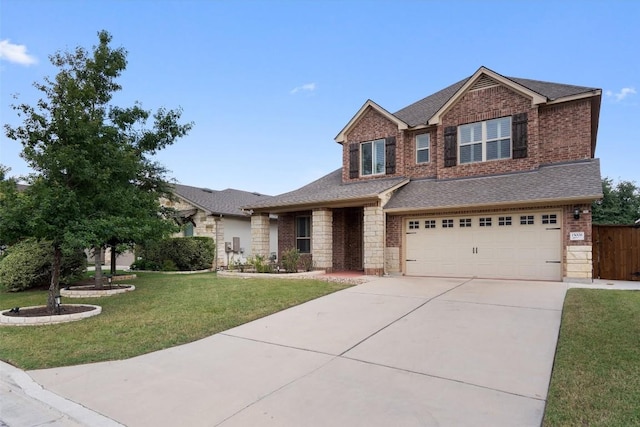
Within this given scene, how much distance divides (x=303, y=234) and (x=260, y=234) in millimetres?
1975

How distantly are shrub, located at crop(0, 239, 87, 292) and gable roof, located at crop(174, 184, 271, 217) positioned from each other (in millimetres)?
7912

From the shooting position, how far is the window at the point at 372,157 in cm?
1577

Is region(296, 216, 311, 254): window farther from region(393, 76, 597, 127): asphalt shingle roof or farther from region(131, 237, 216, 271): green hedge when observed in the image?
region(393, 76, 597, 127): asphalt shingle roof

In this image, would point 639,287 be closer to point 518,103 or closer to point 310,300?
point 518,103

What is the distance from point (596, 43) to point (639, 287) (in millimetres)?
7990

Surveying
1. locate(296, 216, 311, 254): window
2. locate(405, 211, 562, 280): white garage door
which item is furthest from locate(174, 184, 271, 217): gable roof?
locate(405, 211, 562, 280): white garage door

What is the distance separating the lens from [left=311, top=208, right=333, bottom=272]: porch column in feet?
47.4

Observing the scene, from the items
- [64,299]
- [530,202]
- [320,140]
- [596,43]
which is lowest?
[64,299]

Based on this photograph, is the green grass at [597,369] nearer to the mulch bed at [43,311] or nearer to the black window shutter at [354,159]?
the mulch bed at [43,311]

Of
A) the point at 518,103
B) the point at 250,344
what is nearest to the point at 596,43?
the point at 518,103

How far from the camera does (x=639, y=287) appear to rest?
10094mm

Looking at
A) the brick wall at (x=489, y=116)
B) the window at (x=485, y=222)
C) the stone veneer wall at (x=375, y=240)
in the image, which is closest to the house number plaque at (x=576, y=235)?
the window at (x=485, y=222)

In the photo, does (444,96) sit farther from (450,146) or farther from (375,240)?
(375,240)

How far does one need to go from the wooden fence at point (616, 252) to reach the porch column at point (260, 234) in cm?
1257
